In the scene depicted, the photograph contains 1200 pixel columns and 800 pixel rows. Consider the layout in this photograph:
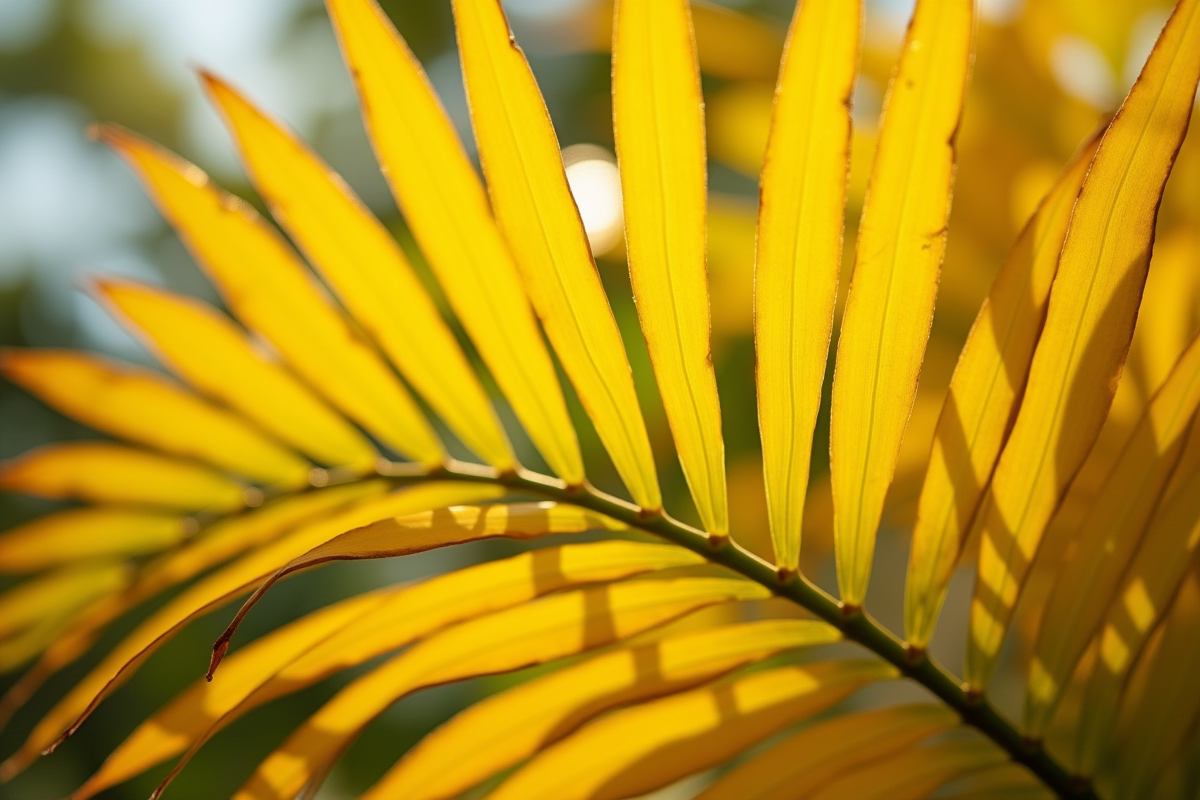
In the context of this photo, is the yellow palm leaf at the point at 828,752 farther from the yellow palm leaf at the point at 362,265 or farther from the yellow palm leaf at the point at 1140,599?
the yellow palm leaf at the point at 362,265

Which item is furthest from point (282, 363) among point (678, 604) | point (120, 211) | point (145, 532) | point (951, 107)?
point (120, 211)

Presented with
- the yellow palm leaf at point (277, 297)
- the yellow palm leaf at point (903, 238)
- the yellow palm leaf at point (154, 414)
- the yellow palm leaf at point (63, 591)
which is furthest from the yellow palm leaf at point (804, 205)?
the yellow palm leaf at point (63, 591)

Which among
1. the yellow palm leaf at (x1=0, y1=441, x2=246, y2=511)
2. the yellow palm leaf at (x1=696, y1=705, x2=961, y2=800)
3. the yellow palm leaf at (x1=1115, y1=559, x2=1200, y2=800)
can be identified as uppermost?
the yellow palm leaf at (x1=0, y1=441, x2=246, y2=511)

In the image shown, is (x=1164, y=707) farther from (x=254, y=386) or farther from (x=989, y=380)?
(x=254, y=386)

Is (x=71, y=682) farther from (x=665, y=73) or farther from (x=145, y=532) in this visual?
(x=665, y=73)

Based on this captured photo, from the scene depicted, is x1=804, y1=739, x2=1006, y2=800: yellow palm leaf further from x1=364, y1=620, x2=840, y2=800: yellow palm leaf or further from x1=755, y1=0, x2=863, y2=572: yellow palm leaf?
x1=755, y1=0, x2=863, y2=572: yellow palm leaf

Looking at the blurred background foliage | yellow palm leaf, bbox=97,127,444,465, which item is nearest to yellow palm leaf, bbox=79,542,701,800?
yellow palm leaf, bbox=97,127,444,465

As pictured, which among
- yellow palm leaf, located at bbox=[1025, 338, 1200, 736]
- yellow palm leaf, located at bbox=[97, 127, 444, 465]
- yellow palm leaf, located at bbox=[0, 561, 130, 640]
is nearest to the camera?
yellow palm leaf, located at bbox=[1025, 338, 1200, 736]
